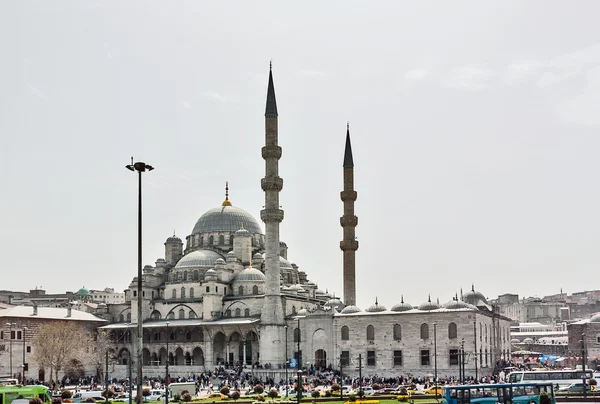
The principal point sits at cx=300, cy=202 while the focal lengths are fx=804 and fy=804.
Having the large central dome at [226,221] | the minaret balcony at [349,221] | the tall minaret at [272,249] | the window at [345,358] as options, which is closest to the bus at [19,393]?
the tall minaret at [272,249]

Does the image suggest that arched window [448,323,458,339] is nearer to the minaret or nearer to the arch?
the minaret

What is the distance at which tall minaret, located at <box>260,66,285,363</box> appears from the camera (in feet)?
181

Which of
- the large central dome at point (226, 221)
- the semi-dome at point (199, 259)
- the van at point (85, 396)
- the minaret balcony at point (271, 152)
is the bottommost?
the van at point (85, 396)

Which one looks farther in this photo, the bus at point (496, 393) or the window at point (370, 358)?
the window at point (370, 358)

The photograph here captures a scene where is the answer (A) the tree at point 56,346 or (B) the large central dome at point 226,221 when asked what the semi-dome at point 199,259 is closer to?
(B) the large central dome at point 226,221

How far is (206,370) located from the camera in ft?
193

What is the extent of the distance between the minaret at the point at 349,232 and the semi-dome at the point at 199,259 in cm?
1122

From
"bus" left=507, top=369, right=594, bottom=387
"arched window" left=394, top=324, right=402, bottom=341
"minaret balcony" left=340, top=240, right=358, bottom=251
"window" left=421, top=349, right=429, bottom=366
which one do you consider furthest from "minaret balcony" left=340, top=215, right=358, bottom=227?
"bus" left=507, top=369, right=594, bottom=387

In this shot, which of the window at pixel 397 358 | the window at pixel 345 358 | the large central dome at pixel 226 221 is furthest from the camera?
the large central dome at pixel 226 221

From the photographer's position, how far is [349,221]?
209 ft

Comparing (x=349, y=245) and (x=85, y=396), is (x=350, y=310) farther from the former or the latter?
(x=85, y=396)

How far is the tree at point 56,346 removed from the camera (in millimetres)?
54719

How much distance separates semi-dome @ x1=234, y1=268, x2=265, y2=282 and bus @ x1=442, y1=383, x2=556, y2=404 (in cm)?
3808

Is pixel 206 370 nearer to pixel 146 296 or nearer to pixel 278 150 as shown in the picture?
pixel 146 296
